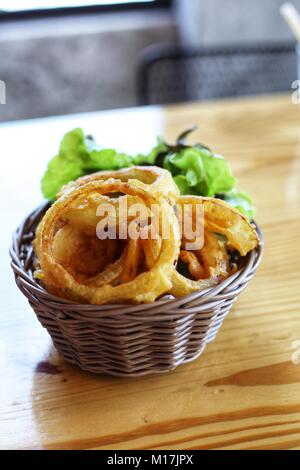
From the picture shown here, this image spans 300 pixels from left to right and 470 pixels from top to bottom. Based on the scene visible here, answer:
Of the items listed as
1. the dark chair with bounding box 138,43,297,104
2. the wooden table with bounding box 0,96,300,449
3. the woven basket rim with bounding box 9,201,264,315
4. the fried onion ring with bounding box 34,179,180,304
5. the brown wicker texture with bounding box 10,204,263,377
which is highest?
the dark chair with bounding box 138,43,297,104

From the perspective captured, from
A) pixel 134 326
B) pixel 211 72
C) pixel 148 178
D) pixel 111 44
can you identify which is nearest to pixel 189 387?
pixel 134 326

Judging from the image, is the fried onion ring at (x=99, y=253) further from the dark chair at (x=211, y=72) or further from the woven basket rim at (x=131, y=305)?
the dark chair at (x=211, y=72)

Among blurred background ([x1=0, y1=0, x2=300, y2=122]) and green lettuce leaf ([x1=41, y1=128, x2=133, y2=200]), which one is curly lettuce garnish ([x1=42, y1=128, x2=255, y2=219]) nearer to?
green lettuce leaf ([x1=41, y1=128, x2=133, y2=200])

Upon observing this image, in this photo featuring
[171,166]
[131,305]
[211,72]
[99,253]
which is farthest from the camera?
[211,72]

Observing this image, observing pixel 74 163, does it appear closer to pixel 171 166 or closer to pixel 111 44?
pixel 171 166

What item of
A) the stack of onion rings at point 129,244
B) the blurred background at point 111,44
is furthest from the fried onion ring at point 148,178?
the blurred background at point 111,44

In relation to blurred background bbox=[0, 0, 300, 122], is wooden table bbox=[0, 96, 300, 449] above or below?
below

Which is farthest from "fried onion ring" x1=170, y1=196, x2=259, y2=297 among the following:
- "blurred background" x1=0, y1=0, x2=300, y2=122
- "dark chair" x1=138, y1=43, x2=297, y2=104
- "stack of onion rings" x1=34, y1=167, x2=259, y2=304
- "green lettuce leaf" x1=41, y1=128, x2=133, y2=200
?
"blurred background" x1=0, y1=0, x2=300, y2=122
